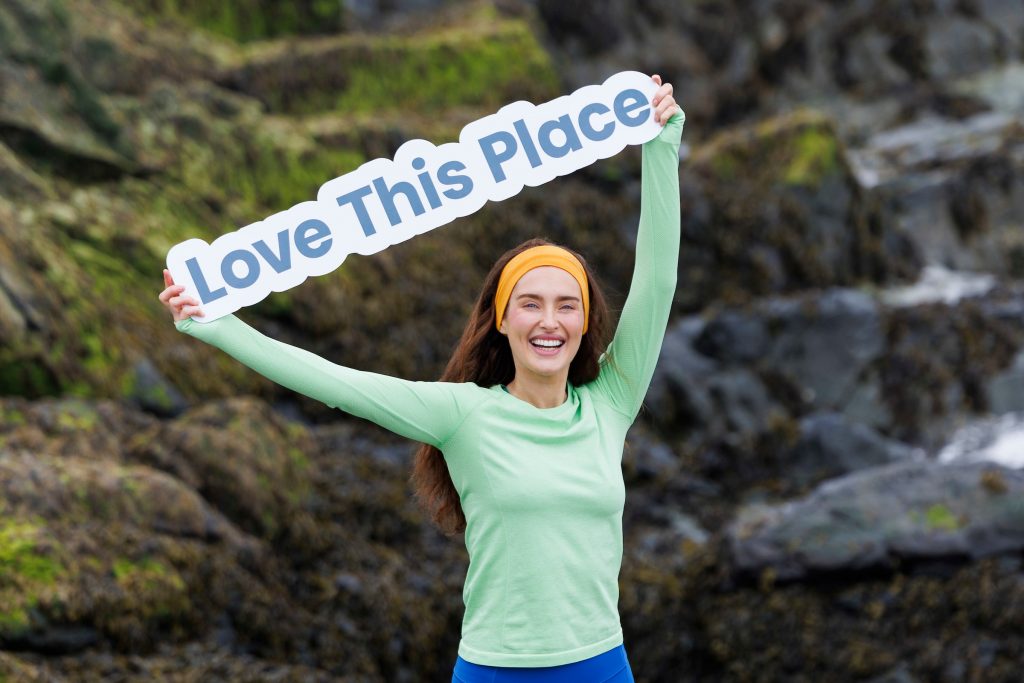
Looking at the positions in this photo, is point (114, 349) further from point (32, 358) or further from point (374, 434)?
point (374, 434)

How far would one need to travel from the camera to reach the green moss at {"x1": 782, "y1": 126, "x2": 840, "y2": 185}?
15.1 meters

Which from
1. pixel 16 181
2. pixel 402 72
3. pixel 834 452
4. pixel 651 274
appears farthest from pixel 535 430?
pixel 402 72

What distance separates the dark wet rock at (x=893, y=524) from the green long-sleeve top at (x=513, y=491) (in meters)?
4.72

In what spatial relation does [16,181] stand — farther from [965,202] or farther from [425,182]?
[965,202]

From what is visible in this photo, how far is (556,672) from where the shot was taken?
261cm

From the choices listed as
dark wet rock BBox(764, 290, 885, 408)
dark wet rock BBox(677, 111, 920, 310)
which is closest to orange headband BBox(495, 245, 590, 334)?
dark wet rock BBox(764, 290, 885, 408)

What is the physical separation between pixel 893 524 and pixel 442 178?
5.02m

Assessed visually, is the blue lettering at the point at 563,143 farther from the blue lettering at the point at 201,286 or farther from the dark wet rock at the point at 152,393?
the dark wet rock at the point at 152,393

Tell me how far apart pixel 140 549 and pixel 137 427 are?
5.29 ft

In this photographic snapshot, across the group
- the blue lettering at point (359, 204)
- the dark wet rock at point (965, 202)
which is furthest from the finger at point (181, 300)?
the dark wet rock at point (965, 202)

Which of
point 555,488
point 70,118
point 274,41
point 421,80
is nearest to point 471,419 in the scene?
point 555,488

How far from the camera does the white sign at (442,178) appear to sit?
2.90 meters

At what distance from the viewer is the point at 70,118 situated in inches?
399

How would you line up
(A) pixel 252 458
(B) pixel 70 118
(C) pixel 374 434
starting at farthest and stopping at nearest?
1. (B) pixel 70 118
2. (C) pixel 374 434
3. (A) pixel 252 458
